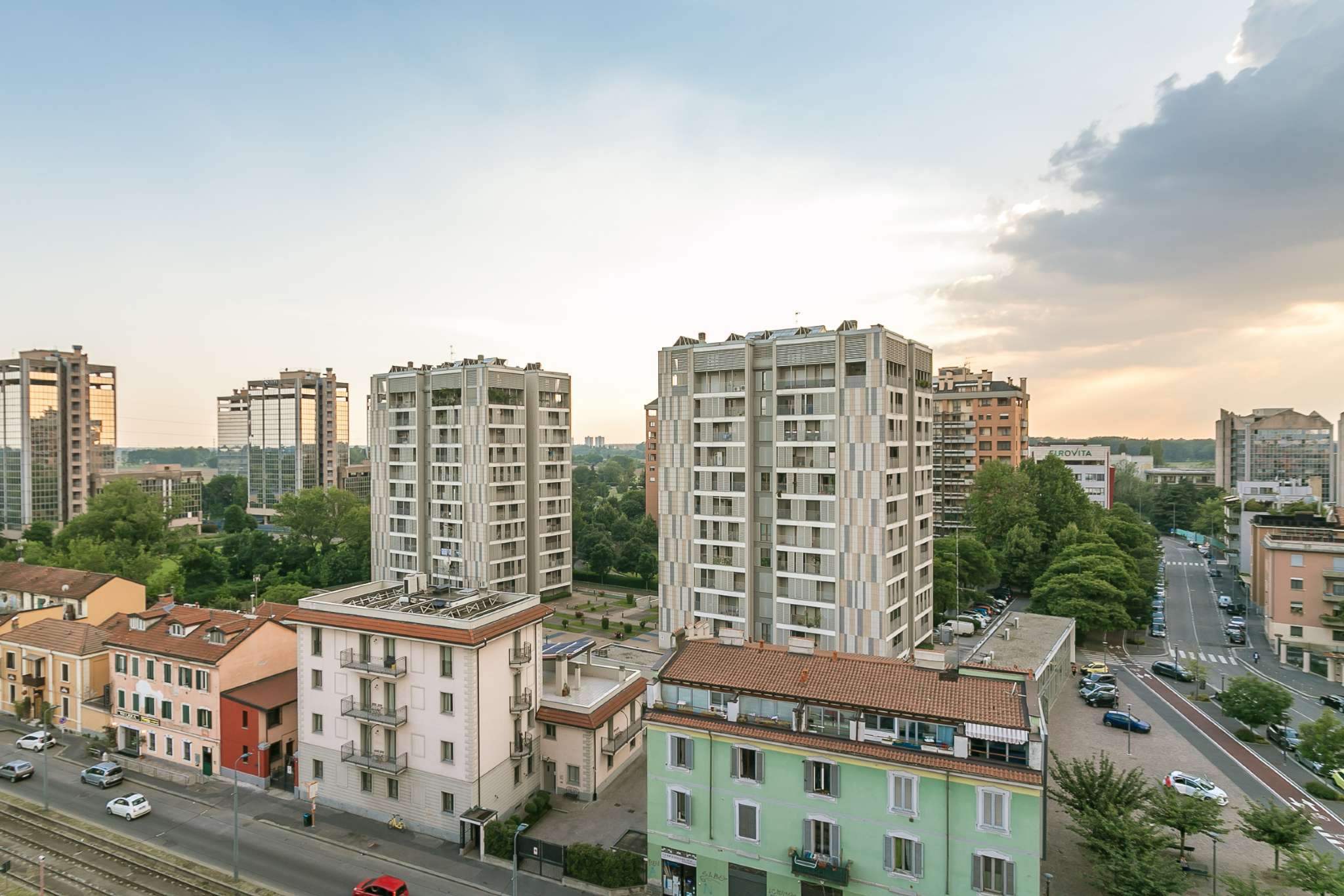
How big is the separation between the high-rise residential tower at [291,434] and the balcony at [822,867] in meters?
176

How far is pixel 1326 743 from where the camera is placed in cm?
4006

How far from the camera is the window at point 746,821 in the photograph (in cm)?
3130

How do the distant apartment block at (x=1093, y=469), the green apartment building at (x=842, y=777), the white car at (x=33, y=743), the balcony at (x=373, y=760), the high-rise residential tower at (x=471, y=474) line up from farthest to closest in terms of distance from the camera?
the distant apartment block at (x=1093, y=469)
the high-rise residential tower at (x=471, y=474)
the white car at (x=33, y=743)
the balcony at (x=373, y=760)
the green apartment building at (x=842, y=777)

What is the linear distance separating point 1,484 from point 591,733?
16508 cm

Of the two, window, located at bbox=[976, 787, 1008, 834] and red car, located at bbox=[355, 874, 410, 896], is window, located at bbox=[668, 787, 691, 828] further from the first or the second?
red car, located at bbox=[355, 874, 410, 896]

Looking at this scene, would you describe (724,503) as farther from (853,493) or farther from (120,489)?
(120,489)

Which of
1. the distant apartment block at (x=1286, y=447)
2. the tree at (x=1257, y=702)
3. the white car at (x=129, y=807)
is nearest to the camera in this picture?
the white car at (x=129, y=807)

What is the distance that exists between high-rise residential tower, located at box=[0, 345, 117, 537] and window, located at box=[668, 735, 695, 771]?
161 m

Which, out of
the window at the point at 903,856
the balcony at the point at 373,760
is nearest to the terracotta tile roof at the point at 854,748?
the window at the point at 903,856

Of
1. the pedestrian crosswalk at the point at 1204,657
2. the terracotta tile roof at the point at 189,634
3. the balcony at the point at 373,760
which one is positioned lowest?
the pedestrian crosswalk at the point at 1204,657

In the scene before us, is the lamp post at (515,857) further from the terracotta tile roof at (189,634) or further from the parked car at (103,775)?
the parked car at (103,775)

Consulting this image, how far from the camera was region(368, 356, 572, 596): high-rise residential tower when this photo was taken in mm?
85938

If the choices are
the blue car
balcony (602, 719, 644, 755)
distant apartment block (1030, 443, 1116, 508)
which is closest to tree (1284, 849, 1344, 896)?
the blue car

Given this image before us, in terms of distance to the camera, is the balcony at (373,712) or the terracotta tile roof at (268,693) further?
the terracotta tile roof at (268,693)
